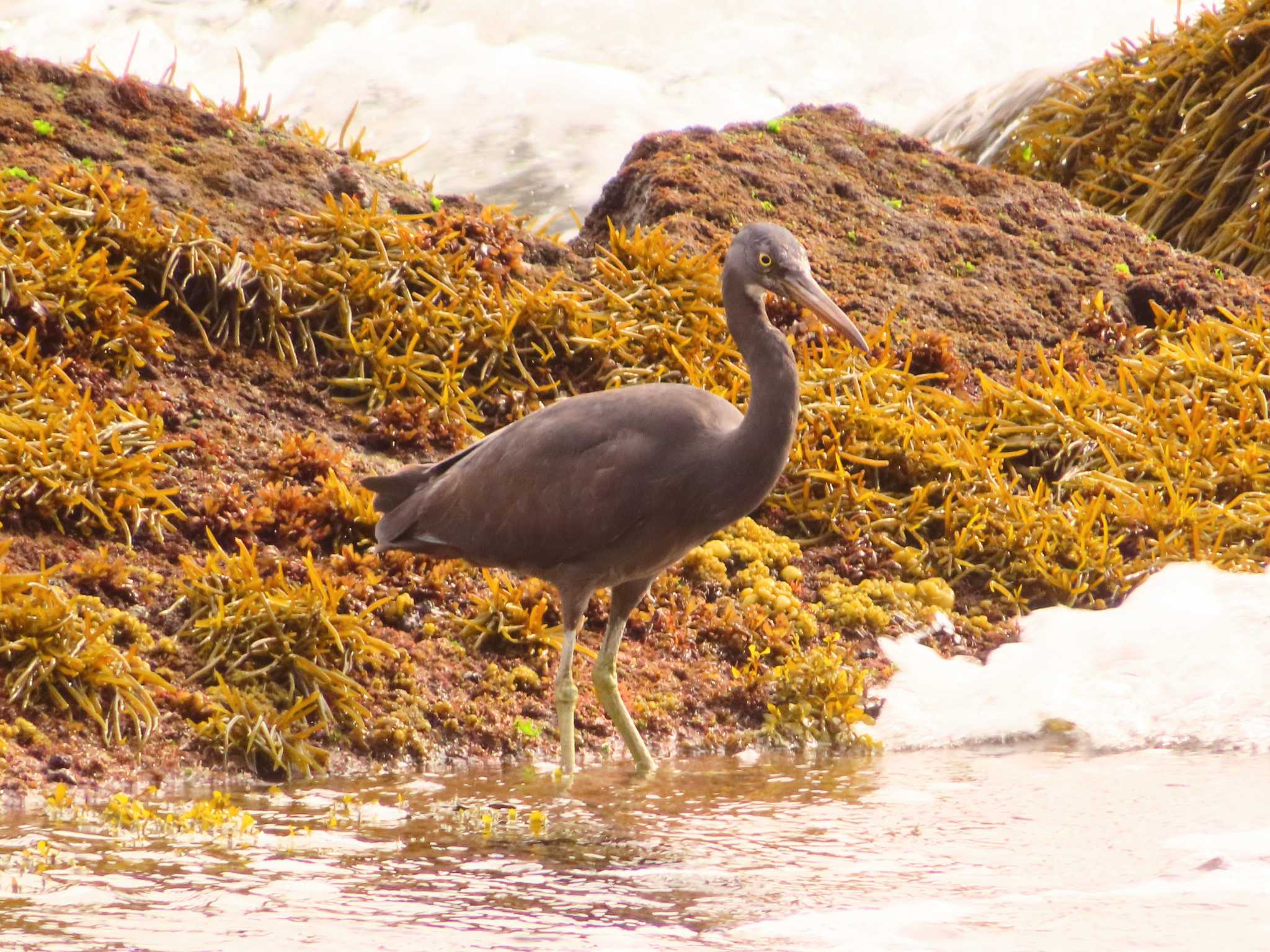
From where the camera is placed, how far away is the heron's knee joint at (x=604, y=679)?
18.5 ft

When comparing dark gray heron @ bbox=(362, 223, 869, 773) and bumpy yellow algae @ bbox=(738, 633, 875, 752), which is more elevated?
dark gray heron @ bbox=(362, 223, 869, 773)

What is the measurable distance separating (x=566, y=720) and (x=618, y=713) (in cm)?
24

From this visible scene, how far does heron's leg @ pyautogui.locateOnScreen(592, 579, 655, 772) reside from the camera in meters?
5.54

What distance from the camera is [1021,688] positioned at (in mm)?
6180

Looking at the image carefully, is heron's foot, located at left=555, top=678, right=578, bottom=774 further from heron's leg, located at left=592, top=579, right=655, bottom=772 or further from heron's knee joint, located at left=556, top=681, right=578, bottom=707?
heron's leg, located at left=592, top=579, right=655, bottom=772

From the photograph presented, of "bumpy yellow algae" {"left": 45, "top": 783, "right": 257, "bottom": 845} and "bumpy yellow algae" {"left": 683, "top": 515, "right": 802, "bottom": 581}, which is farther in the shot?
"bumpy yellow algae" {"left": 683, "top": 515, "right": 802, "bottom": 581}

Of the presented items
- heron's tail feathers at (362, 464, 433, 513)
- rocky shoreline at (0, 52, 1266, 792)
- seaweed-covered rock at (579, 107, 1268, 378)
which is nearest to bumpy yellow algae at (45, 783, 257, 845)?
rocky shoreline at (0, 52, 1266, 792)

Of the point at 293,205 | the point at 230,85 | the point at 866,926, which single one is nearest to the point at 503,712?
the point at 866,926

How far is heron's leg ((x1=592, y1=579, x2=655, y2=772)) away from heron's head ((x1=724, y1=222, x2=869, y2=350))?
1.25 metres

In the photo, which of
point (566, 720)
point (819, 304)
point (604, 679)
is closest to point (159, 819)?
point (566, 720)

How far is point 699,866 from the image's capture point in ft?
13.4

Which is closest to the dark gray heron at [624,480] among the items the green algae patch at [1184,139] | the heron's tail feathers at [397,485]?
the heron's tail feathers at [397,485]

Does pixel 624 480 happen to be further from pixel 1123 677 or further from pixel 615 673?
pixel 1123 677

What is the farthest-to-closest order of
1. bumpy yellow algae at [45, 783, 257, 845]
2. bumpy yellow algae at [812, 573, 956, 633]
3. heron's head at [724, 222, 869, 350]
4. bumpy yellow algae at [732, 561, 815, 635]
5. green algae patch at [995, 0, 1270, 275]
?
1. green algae patch at [995, 0, 1270, 275]
2. bumpy yellow algae at [812, 573, 956, 633]
3. bumpy yellow algae at [732, 561, 815, 635]
4. heron's head at [724, 222, 869, 350]
5. bumpy yellow algae at [45, 783, 257, 845]
